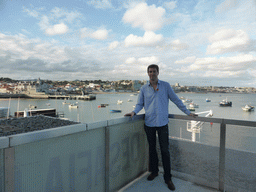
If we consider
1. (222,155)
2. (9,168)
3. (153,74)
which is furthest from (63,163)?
(222,155)

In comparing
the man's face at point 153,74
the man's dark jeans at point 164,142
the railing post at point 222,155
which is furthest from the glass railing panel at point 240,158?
the man's face at point 153,74

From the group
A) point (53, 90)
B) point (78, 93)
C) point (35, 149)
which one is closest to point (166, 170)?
point (35, 149)

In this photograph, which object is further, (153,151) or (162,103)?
(153,151)

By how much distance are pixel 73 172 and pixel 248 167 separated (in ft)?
6.19

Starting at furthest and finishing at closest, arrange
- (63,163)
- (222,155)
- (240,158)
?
(222,155), (240,158), (63,163)

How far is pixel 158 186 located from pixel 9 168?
1.83m

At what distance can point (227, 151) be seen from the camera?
214 centimetres

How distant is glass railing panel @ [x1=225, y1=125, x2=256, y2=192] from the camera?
1.97 m

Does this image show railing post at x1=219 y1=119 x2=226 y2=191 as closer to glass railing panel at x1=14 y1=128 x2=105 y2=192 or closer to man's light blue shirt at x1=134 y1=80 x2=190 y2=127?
man's light blue shirt at x1=134 y1=80 x2=190 y2=127

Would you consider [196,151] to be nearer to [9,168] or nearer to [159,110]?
[159,110]

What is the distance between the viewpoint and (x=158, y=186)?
7.80ft

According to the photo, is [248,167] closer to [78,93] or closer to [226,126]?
[226,126]

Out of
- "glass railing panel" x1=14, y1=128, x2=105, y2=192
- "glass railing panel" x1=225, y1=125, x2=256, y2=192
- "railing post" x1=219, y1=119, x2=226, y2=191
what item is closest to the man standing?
"railing post" x1=219, y1=119, x2=226, y2=191

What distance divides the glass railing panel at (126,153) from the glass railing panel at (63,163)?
0.18 m
